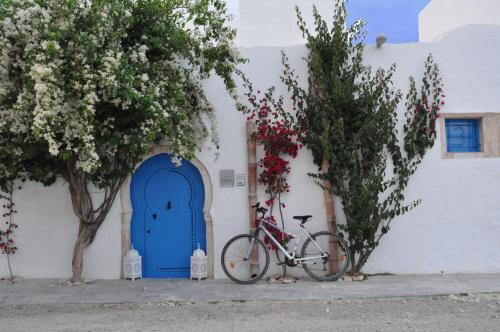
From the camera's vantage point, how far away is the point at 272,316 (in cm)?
564

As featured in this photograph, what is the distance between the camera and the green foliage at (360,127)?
7551 millimetres

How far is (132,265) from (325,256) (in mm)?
3172

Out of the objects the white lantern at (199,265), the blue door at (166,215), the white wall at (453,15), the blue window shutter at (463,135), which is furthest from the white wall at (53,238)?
the white wall at (453,15)

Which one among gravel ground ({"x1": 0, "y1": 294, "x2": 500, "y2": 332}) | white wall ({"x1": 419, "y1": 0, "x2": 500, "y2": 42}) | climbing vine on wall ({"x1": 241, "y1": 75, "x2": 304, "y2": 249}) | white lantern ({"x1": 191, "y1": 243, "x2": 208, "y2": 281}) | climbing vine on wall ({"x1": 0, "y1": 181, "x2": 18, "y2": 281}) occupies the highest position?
white wall ({"x1": 419, "y1": 0, "x2": 500, "y2": 42})

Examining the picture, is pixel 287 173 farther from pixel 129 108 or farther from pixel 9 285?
pixel 9 285

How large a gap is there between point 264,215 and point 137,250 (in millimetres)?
2253

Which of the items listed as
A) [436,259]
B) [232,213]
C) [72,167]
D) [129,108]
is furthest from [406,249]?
[72,167]

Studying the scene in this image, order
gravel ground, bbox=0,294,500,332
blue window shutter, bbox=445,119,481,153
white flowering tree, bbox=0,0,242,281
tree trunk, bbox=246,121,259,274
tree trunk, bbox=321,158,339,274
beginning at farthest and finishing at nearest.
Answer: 1. blue window shutter, bbox=445,119,481,153
2. tree trunk, bbox=246,121,259,274
3. tree trunk, bbox=321,158,339,274
4. white flowering tree, bbox=0,0,242,281
5. gravel ground, bbox=0,294,500,332

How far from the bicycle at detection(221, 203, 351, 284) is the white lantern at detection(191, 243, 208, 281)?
15.9 inches

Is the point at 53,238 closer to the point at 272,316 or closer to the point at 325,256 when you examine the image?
the point at 272,316

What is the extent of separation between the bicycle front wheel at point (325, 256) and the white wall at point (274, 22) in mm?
6038

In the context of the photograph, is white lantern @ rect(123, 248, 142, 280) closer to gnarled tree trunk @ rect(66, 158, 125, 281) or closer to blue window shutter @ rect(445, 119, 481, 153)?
gnarled tree trunk @ rect(66, 158, 125, 281)

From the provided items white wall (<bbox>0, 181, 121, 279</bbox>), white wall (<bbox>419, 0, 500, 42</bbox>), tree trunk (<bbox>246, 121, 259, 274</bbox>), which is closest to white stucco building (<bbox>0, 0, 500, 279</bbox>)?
white wall (<bbox>0, 181, 121, 279</bbox>)

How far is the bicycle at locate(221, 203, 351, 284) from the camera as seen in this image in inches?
295
